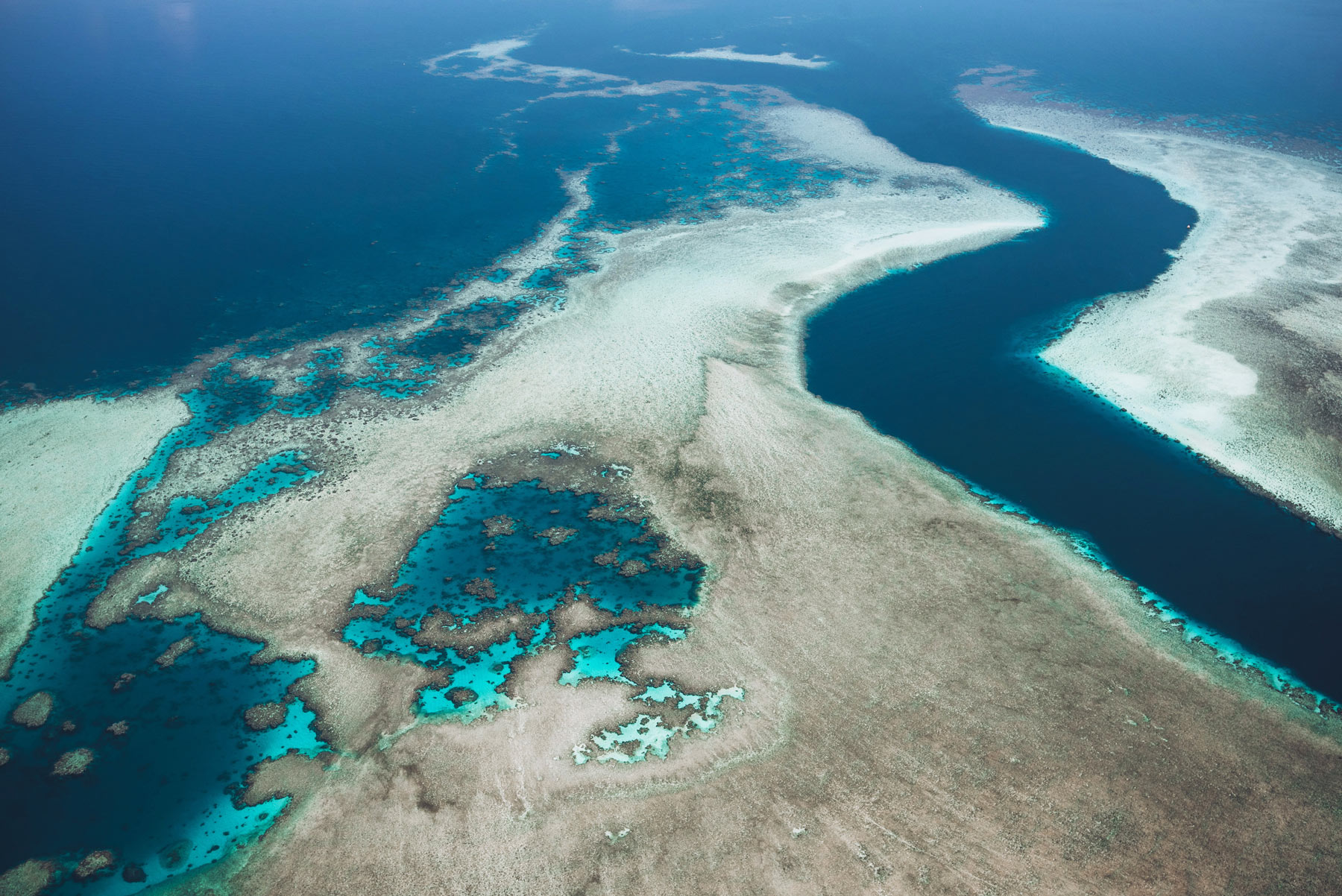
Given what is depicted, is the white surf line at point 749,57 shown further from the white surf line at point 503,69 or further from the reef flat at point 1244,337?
the reef flat at point 1244,337

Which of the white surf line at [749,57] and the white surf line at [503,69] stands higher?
the white surf line at [749,57]

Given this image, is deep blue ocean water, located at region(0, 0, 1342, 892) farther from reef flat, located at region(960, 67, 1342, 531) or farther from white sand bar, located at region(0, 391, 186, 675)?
reef flat, located at region(960, 67, 1342, 531)

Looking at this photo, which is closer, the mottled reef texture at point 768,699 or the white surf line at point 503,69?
the mottled reef texture at point 768,699

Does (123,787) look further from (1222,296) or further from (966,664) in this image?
(1222,296)

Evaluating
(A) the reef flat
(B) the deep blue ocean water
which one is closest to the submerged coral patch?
(B) the deep blue ocean water

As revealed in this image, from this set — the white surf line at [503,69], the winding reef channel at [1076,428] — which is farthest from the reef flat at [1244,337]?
the white surf line at [503,69]

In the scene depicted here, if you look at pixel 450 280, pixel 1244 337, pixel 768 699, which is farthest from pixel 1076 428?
pixel 450 280

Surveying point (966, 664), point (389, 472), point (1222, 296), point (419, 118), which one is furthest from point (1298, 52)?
point (389, 472)
